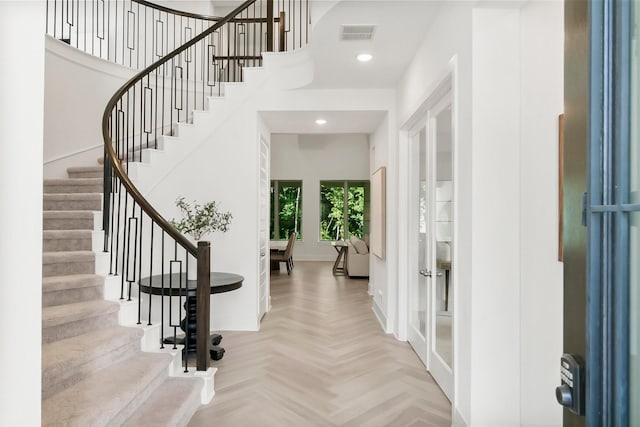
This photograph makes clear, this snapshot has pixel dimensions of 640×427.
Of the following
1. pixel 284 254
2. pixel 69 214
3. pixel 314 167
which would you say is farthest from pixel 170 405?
pixel 314 167

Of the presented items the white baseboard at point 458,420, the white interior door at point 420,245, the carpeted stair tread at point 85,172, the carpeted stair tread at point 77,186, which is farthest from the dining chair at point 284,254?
the white baseboard at point 458,420

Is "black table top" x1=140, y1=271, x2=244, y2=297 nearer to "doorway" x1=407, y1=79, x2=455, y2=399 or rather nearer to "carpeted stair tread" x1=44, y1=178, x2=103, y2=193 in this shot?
"carpeted stair tread" x1=44, y1=178, x2=103, y2=193

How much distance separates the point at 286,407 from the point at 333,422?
39 cm

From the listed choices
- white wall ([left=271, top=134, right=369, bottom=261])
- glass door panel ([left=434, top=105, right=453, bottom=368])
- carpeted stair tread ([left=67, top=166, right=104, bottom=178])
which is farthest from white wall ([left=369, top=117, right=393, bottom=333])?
white wall ([left=271, top=134, right=369, bottom=261])

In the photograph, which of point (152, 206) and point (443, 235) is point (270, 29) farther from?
point (443, 235)

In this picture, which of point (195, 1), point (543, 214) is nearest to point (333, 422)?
point (543, 214)

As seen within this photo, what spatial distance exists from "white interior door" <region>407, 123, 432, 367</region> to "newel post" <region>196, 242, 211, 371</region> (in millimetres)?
1877

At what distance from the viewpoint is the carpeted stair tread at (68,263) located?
3.16 meters

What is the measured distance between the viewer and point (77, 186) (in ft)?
14.4

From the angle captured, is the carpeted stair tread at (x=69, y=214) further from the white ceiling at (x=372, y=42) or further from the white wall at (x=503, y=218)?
the white wall at (x=503, y=218)

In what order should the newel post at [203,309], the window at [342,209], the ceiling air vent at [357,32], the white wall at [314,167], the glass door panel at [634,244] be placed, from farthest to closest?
the window at [342,209] → the white wall at [314,167] → the ceiling air vent at [357,32] → the newel post at [203,309] → the glass door panel at [634,244]

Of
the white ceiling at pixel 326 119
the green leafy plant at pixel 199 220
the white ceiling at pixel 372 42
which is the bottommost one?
the green leafy plant at pixel 199 220

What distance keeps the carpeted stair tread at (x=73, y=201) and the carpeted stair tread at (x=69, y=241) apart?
0.58 m

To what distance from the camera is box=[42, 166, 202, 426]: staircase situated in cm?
220
